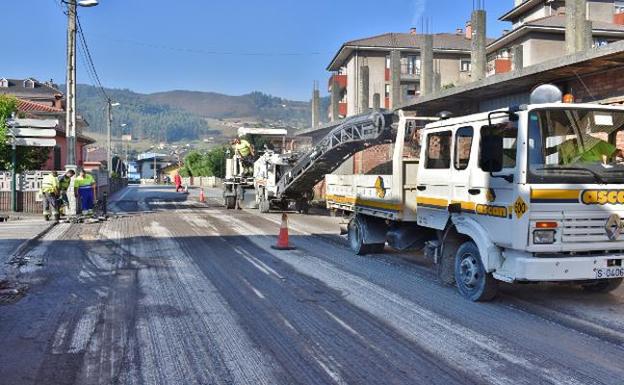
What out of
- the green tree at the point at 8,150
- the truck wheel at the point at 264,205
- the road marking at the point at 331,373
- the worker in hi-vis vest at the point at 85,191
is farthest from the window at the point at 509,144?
the green tree at the point at 8,150

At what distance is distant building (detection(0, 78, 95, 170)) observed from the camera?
39969 millimetres

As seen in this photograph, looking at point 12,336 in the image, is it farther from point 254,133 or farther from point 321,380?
point 254,133

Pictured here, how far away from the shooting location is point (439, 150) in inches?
348

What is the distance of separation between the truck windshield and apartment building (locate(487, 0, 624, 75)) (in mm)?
24046

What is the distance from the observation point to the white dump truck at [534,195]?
22.8 feet

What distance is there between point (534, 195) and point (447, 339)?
195cm

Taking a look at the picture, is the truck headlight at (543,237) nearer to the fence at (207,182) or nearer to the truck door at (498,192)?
the truck door at (498,192)

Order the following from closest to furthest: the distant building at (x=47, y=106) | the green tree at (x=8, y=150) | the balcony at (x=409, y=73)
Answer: the green tree at (x=8, y=150) → the distant building at (x=47, y=106) → the balcony at (x=409, y=73)

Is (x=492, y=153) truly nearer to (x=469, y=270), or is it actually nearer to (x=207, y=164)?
(x=469, y=270)

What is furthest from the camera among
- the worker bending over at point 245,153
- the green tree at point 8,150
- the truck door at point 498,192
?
the worker bending over at point 245,153

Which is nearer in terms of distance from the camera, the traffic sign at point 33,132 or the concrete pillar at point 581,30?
the concrete pillar at point 581,30

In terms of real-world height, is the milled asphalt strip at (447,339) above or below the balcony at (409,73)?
below

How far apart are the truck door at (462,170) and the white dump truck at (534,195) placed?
0.01 m

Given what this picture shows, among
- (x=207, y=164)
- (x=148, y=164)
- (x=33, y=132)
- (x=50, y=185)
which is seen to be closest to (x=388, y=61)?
(x=33, y=132)
